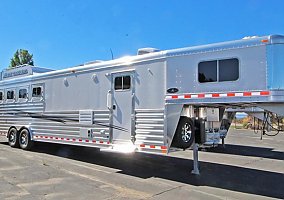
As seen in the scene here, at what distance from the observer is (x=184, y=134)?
24.3ft

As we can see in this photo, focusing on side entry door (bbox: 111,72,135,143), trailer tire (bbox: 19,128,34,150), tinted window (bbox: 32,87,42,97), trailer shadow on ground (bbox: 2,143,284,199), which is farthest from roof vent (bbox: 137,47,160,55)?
trailer tire (bbox: 19,128,34,150)

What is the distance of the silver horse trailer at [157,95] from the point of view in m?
6.17

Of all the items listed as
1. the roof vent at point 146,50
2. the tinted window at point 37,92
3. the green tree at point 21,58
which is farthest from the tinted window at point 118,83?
the green tree at point 21,58

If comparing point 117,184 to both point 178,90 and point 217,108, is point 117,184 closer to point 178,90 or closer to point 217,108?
point 178,90

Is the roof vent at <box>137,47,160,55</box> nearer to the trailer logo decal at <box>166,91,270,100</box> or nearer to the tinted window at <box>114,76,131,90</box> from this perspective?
the tinted window at <box>114,76,131,90</box>

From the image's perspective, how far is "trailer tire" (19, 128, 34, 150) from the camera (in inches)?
447

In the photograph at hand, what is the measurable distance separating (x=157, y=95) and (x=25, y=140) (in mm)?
6647

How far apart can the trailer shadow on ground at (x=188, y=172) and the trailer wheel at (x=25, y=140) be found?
775 mm

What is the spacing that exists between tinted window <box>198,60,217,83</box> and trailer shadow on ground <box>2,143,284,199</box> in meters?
2.39

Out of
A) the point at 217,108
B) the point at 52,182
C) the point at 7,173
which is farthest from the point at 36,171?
the point at 217,108

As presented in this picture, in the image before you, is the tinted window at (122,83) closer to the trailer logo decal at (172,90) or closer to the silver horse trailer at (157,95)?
the silver horse trailer at (157,95)

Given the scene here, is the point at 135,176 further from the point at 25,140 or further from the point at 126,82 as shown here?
the point at 25,140

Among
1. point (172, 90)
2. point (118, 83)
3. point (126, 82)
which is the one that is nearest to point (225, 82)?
point (172, 90)

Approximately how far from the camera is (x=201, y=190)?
627 centimetres
